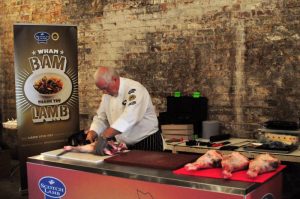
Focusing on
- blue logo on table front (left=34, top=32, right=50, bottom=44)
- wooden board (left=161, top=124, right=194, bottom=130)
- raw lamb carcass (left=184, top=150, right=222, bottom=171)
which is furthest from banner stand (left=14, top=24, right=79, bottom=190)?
raw lamb carcass (left=184, top=150, right=222, bottom=171)

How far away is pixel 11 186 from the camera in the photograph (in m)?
5.66

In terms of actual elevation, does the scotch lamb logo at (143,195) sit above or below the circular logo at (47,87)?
below

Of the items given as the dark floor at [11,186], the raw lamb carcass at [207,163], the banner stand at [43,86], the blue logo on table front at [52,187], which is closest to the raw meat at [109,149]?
the blue logo on table front at [52,187]

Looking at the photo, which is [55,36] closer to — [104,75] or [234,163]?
[104,75]

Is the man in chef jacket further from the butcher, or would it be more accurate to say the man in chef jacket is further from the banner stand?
the banner stand

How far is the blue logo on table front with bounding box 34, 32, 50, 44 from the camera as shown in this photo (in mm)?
4863

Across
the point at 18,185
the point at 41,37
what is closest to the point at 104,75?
the point at 41,37

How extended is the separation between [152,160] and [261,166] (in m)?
0.75

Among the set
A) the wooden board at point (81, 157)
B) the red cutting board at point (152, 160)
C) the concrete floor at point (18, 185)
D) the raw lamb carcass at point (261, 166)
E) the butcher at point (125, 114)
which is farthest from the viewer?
the concrete floor at point (18, 185)

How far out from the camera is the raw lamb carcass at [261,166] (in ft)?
7.99

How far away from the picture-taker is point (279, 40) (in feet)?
14.9

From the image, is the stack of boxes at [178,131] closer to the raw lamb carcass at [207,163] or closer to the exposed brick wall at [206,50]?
the exposed brick wall at [206,50]

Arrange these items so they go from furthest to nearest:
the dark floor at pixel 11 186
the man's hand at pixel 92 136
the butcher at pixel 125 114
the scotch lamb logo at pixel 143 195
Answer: the dark floor at pixel 11 186, the man's hand at pixel 92 136, the butcher at pixel 125 114, the scotch lamb logo at pixel 143 195

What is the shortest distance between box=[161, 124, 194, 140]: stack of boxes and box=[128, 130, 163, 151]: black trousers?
89cm
